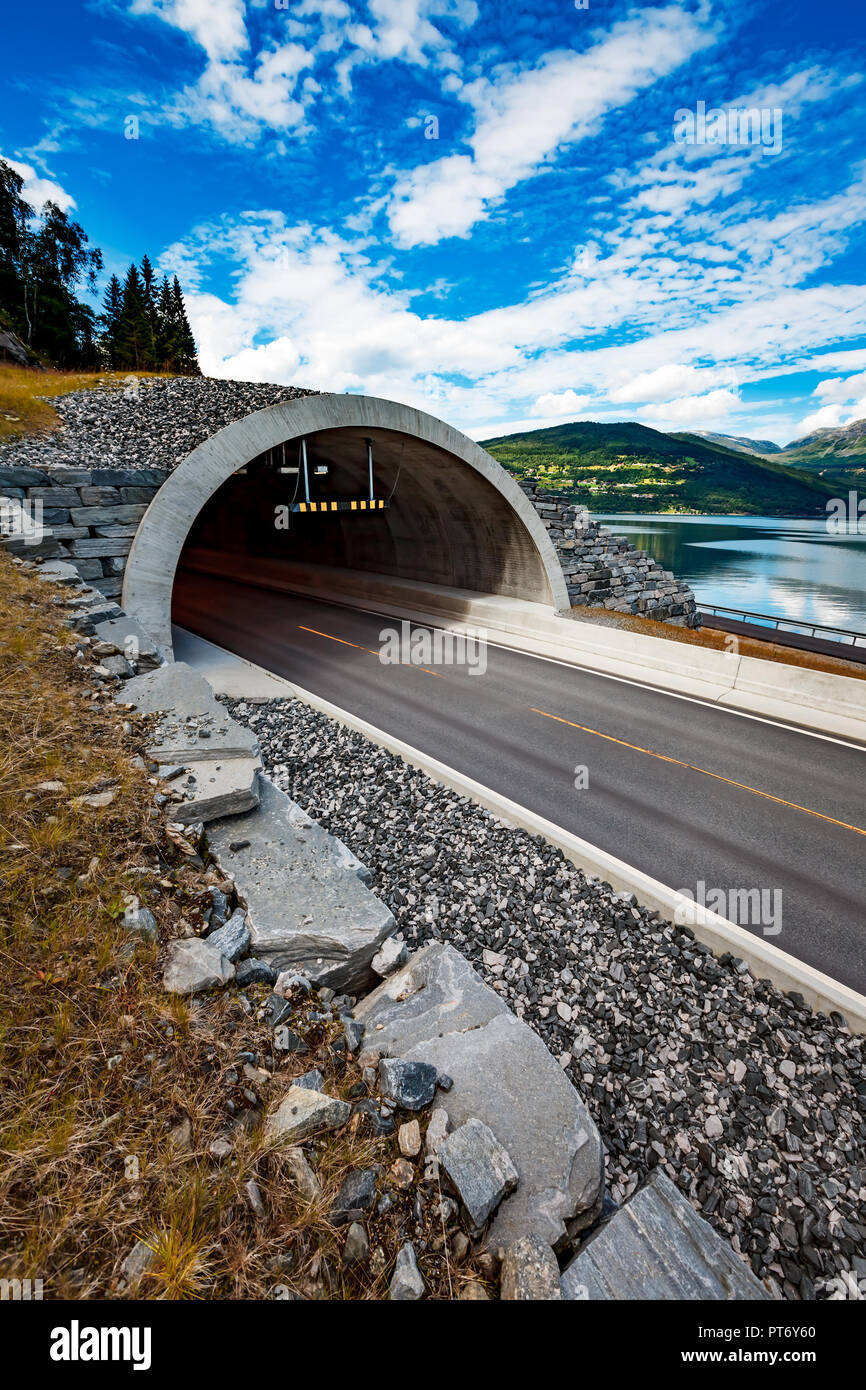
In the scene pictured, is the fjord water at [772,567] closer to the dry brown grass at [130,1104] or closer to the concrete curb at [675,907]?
the concrete curb at [675,907]

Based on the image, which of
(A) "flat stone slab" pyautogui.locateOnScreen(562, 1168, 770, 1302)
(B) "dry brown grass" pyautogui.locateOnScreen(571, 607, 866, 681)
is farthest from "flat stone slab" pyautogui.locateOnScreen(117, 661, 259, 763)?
(B) "dry brown grass" pyautogui.locateOnScreen(571, 607, 866, 681)

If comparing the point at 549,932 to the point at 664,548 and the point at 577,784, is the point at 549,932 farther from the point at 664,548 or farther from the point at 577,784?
the point at 664,548

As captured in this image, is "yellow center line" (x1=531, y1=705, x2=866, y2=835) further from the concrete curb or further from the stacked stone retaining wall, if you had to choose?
the stacked stone retaining wall

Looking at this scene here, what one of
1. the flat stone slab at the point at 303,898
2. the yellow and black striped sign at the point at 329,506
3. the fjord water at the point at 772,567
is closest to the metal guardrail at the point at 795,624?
the fjord water at the point at 772,567

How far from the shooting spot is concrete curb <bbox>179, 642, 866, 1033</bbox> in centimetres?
638

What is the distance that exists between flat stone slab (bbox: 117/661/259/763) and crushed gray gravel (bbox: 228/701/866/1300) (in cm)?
280

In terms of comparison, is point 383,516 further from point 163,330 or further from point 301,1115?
point 163,330

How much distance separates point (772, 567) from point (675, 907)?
104 m

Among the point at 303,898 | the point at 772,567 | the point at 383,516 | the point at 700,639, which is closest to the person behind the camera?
the point at 303,898

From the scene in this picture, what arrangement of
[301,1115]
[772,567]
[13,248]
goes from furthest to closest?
1. [772,567]
2. [13,248]
3. [301,1115]

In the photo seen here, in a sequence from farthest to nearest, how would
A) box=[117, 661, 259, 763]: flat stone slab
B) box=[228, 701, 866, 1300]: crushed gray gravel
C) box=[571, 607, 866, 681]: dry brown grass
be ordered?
box=[571, 607, 866, 681]: dry brown grass
box=[117, 661, 259, 763]: flat stone slab
box=[228, 701, 866, 1300]: crushed gray gravel

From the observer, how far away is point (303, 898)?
5336mm

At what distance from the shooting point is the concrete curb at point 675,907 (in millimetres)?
6383

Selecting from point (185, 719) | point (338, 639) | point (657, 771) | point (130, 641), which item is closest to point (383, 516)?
point (338, 639)
